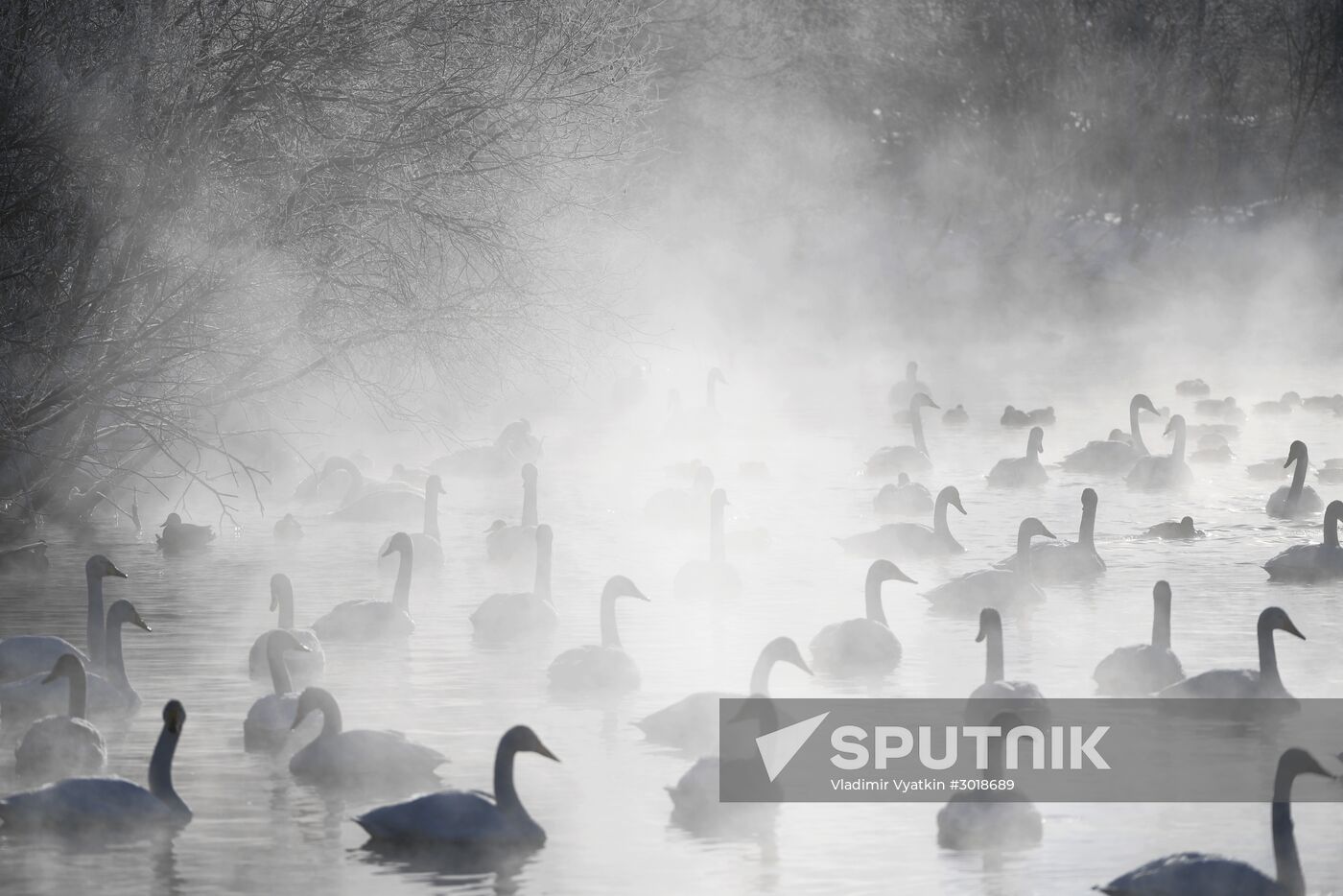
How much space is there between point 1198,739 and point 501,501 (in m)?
13.1

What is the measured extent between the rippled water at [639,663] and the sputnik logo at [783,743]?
1.46 feet

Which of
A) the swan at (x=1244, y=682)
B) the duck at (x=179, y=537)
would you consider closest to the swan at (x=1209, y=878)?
the swan at (x=1244, y=682)

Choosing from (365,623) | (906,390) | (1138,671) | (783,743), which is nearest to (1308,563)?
(1138,671)

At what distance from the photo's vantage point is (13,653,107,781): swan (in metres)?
9.86

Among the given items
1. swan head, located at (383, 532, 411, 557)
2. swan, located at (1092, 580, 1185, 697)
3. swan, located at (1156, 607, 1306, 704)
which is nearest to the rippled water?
swan, located at (1092, 580, 1185, 697)

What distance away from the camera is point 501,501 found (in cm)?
2286

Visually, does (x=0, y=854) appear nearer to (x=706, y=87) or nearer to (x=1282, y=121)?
(x=706, y=87)

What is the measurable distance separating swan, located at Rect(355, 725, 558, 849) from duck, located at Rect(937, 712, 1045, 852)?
176 cm

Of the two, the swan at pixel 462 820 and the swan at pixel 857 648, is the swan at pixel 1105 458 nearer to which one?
the swan at pixel 857 648

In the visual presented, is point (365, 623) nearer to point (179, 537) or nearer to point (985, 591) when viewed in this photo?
point (985, 591)

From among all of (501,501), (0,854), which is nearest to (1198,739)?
(0,854)

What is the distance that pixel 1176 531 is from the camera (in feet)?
60.1

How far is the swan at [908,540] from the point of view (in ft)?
58.1

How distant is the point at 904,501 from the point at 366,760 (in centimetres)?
1093
